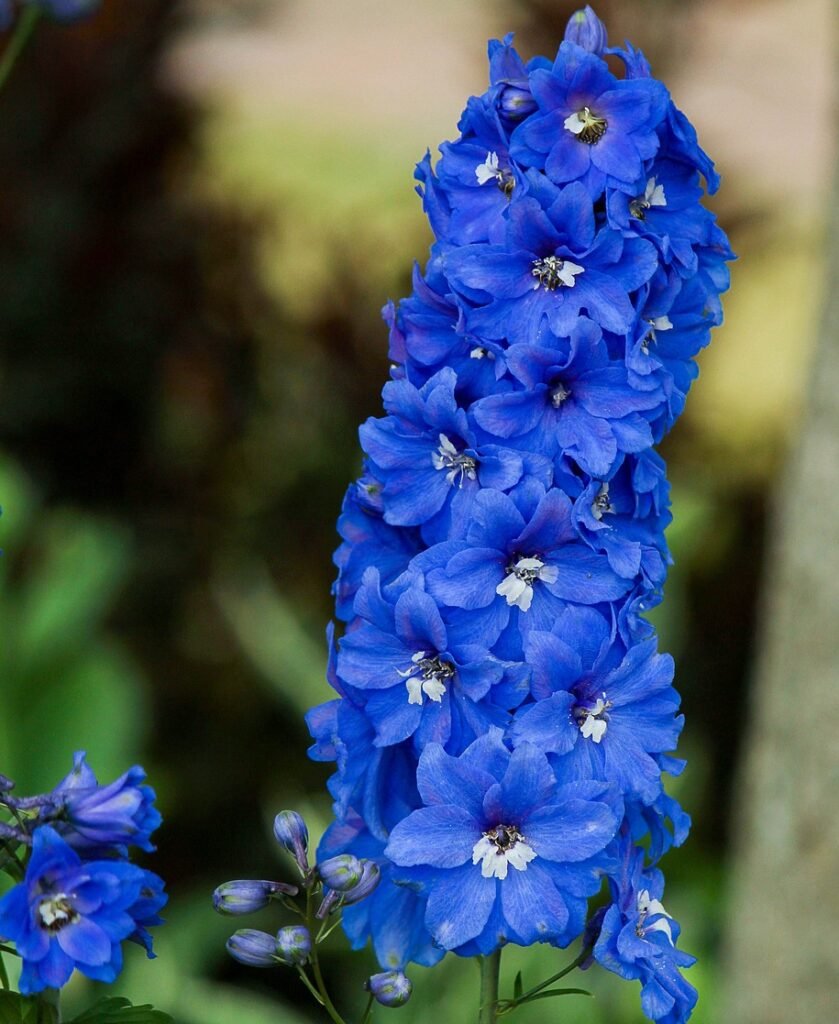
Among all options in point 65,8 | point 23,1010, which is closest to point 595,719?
point 23,1010

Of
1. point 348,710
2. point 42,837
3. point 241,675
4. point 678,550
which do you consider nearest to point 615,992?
point 678,550

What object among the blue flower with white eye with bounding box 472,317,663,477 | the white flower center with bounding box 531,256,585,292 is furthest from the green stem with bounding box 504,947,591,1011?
the white flower center with bounding box 531,256,585,292

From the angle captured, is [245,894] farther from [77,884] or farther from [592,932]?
[592,932]

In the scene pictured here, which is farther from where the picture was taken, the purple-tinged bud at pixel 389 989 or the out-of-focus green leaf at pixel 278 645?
the out-of-focus green leaf at pixel 278 645

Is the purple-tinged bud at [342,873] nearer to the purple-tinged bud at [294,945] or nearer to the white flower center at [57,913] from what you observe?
A: the purple-tinged bud at [294,945]

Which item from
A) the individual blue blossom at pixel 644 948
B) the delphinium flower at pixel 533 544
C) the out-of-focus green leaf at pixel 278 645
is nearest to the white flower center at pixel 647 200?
the delphinium flower at pixel 533 544
